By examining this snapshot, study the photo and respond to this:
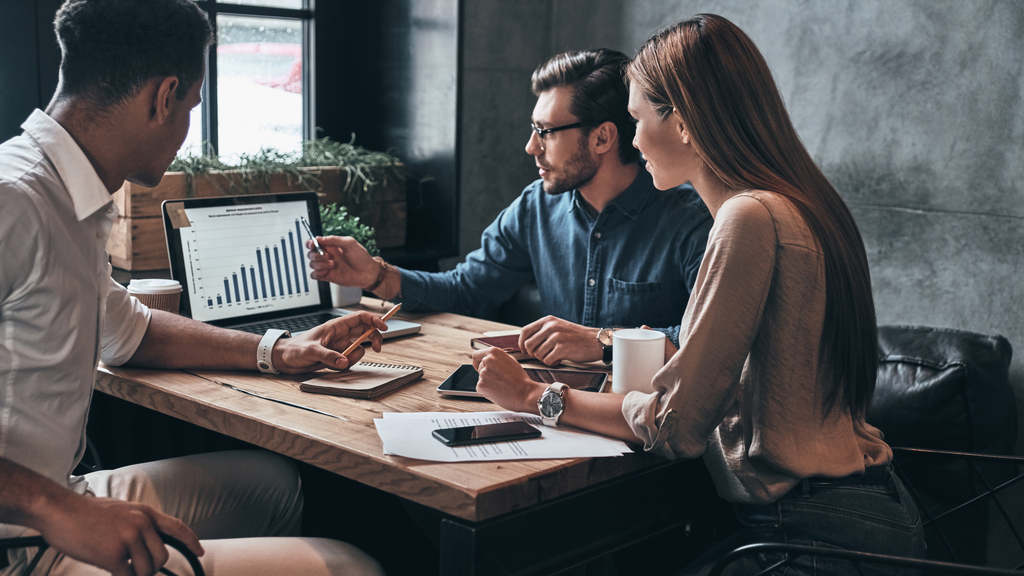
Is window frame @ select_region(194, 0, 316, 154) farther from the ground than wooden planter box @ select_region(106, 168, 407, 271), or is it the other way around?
window frame @ select_region(194, 0, 316, 154)

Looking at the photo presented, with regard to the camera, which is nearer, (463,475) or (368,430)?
(463,475)

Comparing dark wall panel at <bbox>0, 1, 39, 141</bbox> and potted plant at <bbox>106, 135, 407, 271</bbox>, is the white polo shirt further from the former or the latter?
dark wall panel at <bbox>0, 1, 39, 141</bbox>

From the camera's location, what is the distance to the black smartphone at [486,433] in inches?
52.0

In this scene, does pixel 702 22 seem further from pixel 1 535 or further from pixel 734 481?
pixel 1 535

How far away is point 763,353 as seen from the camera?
1358mm

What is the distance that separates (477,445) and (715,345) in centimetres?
40

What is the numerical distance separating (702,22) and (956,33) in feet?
4.84

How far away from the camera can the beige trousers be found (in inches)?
52.8

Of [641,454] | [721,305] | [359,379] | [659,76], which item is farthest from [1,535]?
[659,76]

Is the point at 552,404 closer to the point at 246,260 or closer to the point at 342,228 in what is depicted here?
the point at 246,260

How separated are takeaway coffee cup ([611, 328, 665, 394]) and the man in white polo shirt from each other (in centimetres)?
57

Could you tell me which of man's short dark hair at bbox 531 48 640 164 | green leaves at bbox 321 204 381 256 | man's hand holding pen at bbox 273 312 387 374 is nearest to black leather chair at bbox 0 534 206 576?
man's hand holding pen at bbox 273 312 387 374

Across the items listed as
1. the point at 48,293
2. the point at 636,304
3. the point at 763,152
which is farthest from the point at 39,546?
the point at 636,304

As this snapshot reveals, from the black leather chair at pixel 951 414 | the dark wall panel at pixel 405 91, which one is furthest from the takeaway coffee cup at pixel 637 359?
the dark wall panel at pixel 405 91
